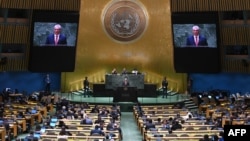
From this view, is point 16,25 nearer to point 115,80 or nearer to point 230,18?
point 115,80

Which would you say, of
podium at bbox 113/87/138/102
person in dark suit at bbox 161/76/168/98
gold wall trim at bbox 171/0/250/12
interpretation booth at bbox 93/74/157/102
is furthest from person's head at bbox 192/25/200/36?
podium at bbox 113/87/138/102

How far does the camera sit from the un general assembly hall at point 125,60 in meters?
21.9

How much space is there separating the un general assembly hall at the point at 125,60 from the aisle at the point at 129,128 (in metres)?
0.05

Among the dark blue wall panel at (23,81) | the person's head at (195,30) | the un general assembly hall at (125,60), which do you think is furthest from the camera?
the dark blue wall panel at (23,81)

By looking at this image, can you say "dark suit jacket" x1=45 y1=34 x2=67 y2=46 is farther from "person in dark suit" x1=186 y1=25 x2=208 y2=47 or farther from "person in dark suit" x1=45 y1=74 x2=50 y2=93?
"person in dark suit" x1=186 y1=25 x2=208 y2=47

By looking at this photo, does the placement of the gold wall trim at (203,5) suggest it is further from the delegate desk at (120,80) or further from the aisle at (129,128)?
the aisle at (129,128)

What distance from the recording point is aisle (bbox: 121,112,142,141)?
57.6 feet

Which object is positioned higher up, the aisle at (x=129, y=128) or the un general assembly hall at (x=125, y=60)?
the un general assembly hall at (x=125, y=60)

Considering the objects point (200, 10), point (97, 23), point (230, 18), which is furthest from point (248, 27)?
point (97, 23)

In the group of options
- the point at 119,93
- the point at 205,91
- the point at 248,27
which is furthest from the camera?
the point at 205,91

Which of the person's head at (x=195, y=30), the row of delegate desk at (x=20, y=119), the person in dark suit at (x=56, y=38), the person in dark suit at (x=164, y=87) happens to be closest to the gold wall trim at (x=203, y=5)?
the person's head at (x=195, y=30)

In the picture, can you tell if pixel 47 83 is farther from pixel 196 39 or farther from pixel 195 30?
pixel 195 30

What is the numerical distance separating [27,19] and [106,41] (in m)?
5.81

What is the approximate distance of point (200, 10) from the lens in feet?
82.3
